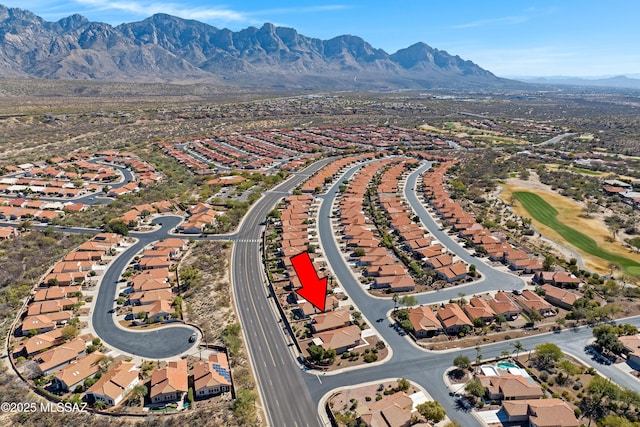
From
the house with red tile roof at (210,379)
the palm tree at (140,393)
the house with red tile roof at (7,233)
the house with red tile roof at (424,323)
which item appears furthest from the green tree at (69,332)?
the house with red tile roof at (424,323)

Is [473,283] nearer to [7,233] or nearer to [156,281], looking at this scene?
[156,281]

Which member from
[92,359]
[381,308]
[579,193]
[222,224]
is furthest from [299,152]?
[92,359]

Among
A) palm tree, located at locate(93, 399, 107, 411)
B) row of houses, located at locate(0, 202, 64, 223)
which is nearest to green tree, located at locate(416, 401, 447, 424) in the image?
palm tree, located at locate(93, 399, 107, 411)

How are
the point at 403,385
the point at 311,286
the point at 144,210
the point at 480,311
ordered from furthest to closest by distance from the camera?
1. the point at 144,210
2. the point at 311,286
3. the point at 480,311
4. the point at 403,385

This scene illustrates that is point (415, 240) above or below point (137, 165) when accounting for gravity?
below

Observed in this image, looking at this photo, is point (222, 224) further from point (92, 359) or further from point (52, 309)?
point (92, 359)

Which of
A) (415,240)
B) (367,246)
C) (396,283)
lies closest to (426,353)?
(396,283)
